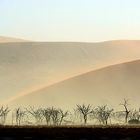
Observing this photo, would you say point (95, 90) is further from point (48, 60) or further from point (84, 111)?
point (84, 111)

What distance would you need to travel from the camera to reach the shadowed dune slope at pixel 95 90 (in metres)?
112

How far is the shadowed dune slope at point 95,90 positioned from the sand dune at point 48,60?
6022 millimetres

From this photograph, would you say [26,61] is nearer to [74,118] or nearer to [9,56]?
[9,56]

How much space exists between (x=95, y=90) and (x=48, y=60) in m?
37.8

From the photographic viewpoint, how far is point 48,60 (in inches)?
6048

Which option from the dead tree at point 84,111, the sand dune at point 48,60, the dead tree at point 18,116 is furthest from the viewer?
the sand dune at point 48,60
